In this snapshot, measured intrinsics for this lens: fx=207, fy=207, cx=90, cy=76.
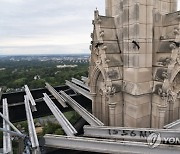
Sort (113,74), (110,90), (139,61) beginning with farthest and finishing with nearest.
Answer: (113,74) → (110,90) → (139,61)

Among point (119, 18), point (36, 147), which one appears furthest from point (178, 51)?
point (36, 147)

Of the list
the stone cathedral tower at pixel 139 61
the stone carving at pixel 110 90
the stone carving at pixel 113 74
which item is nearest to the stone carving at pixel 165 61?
the stone cathedral tower at pixel 139 61

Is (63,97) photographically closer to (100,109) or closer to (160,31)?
(100,109)

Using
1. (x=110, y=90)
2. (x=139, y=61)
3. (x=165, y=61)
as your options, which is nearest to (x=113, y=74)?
(x=110, y=90)

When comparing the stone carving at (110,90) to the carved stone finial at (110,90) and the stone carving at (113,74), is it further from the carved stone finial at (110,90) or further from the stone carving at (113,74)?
the stone carving at (113,74)

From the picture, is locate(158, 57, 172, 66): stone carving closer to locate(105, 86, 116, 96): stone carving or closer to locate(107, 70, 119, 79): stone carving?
locate(107, 70, 119, 79): stone carving

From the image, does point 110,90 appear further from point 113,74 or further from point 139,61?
point 139,61

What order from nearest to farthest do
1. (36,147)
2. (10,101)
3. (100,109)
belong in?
(36,147) < (100,109) < (10,101)

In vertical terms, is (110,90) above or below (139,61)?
below

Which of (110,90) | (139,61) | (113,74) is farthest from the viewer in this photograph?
(113,74)
